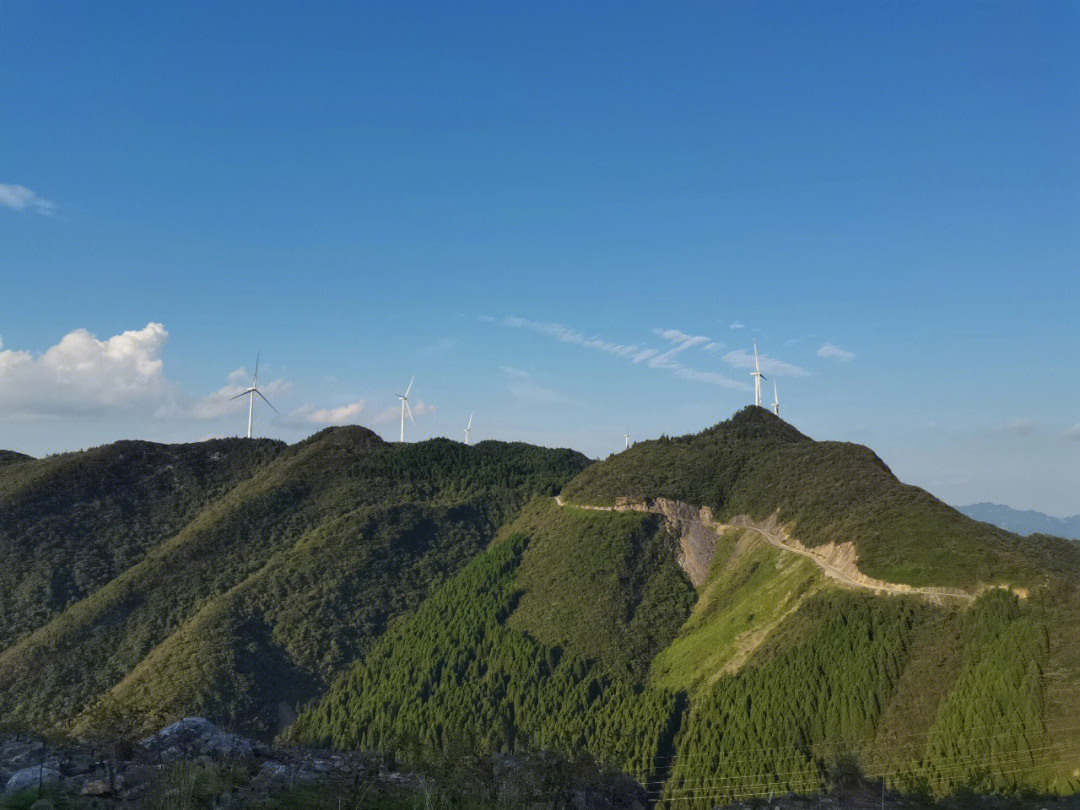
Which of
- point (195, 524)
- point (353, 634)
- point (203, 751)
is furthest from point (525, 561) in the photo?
point (203, 751)

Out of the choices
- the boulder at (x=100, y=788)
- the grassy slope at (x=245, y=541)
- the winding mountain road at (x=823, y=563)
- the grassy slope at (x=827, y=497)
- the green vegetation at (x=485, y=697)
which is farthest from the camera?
the grassy slope at (x=245, y=541)

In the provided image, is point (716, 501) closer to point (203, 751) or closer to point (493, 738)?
point (493, 738)

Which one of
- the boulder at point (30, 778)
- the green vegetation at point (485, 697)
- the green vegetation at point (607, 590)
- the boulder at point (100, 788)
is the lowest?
the green vegetation at point (485, 697)

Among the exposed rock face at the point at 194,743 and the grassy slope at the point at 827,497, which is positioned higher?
the grassy slope at the point at 827,497

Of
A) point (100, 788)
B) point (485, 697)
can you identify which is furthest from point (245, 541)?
point (100, 788)

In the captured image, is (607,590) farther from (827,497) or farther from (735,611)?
(827,497)

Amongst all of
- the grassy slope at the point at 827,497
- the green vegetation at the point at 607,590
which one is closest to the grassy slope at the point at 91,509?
the green vegetation at the point at 607,590

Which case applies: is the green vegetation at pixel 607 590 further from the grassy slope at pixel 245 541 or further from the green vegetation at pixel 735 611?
the grassy slope at pixel 245 541
